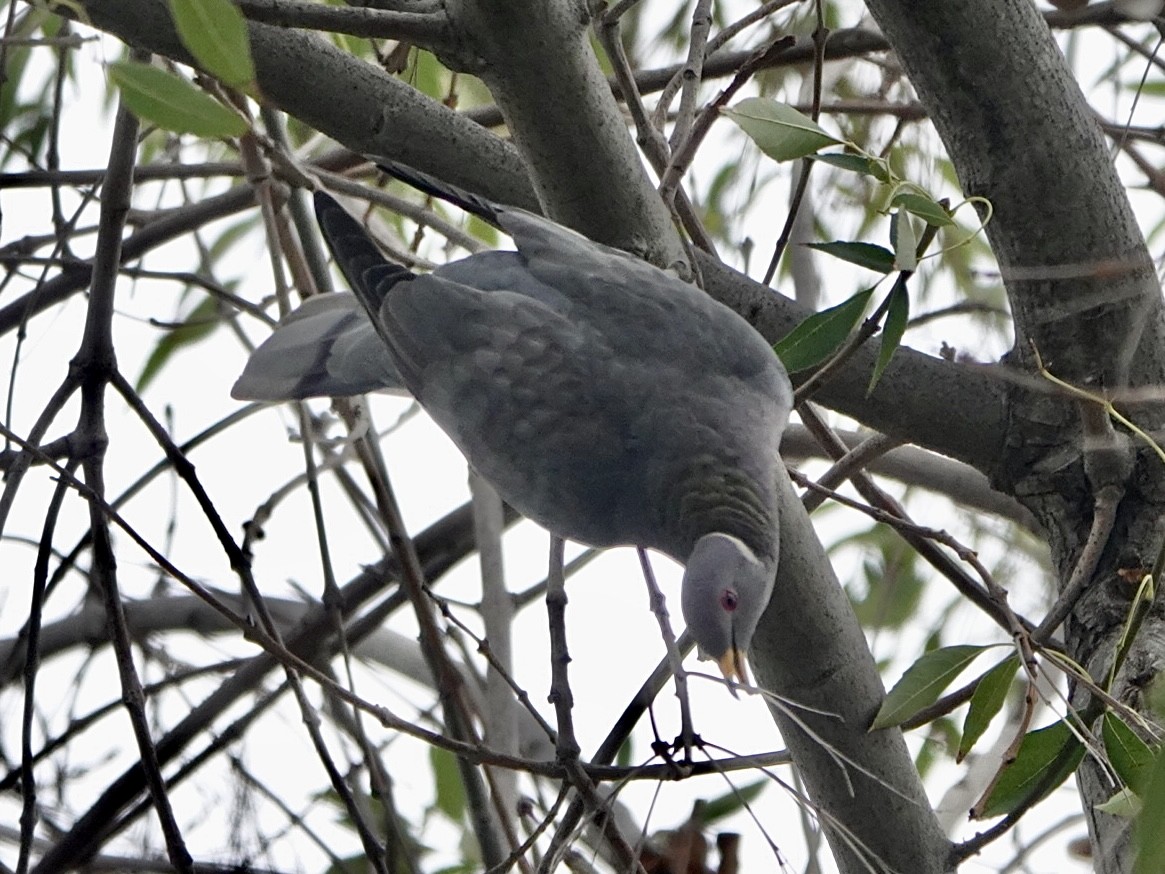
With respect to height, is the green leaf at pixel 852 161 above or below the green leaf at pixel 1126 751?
above

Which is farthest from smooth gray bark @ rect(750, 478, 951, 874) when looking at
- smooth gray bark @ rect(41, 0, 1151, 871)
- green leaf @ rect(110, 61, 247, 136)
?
green leaf @ rect(110, 61, 247, 136)

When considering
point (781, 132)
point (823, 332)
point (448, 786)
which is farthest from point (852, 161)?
point (448, 786)

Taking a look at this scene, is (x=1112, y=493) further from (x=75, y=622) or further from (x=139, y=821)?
(x=75, y=622)

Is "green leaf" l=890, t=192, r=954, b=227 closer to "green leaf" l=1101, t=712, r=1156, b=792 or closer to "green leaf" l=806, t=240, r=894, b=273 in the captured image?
"green leaf" l=806, t=240, r=894, b=273

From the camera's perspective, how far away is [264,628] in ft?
5.90

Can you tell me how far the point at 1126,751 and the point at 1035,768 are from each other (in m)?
0.11

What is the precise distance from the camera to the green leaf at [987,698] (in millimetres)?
1492

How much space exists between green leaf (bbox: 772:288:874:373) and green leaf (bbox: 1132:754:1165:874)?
73cm

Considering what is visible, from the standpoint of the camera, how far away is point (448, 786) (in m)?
2.42

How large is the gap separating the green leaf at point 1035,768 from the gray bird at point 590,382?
0.45 m

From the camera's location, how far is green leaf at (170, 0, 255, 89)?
1.06 m

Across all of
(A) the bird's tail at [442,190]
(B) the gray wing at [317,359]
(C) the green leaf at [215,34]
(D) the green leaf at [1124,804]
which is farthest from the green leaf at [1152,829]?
(B) the gray wing at [317,359]

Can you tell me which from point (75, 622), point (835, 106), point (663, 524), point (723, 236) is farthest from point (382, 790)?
point (723, 236)

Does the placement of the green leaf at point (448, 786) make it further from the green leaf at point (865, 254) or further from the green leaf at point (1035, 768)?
the green leaf at point (865, 254)
